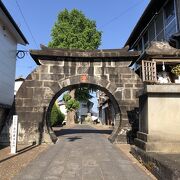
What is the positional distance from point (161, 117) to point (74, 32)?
2407 cm

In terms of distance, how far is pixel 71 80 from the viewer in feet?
39.1

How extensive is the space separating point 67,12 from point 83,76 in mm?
21162

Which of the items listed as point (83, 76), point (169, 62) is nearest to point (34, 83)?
point (83, 76)

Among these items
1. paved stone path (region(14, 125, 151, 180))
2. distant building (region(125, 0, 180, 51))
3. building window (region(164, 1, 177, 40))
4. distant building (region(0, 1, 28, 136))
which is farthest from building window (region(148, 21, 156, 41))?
paved stone path (region(14, 125, 151, 180))

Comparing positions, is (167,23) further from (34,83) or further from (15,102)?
(15,102)

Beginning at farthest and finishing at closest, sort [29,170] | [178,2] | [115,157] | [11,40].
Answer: [11,40]
[178,2]
[115,157]
[29,170]

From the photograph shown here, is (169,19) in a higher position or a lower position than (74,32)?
lower

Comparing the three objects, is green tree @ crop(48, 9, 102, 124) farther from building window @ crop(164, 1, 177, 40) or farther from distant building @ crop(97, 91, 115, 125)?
building window @ crop(164, 1, 177, 40)

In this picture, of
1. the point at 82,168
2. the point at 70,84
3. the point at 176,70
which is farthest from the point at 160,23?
the point at 82,168

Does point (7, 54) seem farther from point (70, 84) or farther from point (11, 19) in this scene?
point (70, 84)

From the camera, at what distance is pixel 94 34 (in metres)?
29.9

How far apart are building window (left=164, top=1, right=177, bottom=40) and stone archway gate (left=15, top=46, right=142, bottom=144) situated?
276 centimetres

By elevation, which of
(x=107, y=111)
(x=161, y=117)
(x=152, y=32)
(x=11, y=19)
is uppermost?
(x=152, y=32)

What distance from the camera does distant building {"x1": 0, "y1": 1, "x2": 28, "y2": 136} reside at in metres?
11.7
